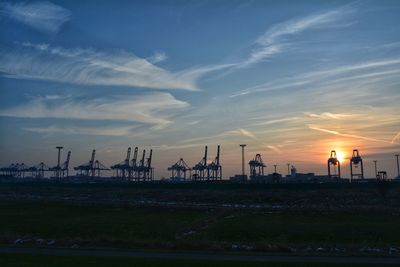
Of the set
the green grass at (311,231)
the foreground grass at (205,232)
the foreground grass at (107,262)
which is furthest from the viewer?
the green grass at (311,231)

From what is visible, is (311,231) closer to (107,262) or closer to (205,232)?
(205,232)

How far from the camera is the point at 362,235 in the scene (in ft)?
76.7

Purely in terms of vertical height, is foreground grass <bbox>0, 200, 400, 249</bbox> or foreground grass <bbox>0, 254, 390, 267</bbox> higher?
foreground grass <bbox>0, 254, 390, 267</bbox>

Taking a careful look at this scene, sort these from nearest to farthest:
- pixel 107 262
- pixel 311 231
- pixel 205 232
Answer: pixel 107 262 < pixel 205 232 < pixel 311 231

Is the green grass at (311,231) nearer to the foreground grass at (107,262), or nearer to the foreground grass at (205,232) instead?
the foreground grass at (205,232)

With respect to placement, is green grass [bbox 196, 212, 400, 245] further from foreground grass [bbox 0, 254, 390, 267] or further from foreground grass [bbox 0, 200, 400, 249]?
foreground grass [bbox 0, 254, 390, 267]

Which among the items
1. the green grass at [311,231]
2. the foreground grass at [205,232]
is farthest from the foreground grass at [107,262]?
the green grass at [311,231]

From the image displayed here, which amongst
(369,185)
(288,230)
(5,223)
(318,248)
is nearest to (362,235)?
(288,230)

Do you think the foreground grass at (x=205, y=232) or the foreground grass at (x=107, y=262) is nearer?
the foreground grass at (x=107, y=262)

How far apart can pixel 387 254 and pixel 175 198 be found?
174 feet

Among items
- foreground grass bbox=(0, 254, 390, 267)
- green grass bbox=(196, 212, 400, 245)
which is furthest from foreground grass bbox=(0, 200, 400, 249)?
foreground grass bbox=(0, 254, 390, 267)

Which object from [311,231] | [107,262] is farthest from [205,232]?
[107,262]

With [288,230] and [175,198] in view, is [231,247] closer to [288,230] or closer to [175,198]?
[288,230]

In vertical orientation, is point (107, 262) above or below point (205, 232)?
above
